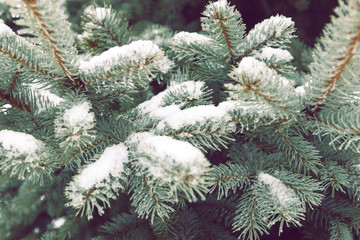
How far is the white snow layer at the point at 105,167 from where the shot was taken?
597mm

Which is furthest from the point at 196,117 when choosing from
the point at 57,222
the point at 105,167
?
the point at 57,222

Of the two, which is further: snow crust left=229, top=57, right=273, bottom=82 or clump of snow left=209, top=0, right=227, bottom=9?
clump of snow left=209, top=0, right=227, bottom=9

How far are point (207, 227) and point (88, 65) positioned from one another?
0.73 meters

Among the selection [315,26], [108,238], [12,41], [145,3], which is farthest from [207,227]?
[315,26]

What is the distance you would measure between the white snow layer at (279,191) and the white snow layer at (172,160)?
0.32m

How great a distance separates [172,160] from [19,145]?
0.38 m

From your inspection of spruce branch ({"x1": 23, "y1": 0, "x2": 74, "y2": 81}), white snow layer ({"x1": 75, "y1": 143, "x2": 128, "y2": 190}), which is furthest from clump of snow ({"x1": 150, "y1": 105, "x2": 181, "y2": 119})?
spruce branch ({"x1": 23, "y1": 0, "x2": 74, "y2": 81})

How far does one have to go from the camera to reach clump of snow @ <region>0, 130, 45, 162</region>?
603mm

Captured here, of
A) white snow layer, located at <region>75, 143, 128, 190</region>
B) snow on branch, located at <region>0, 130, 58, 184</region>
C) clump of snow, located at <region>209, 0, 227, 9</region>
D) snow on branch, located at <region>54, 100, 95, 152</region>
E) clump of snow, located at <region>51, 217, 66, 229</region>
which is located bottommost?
clump of snow, located at <region>51, 217, 66, 229</region>

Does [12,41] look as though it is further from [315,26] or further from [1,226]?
[315,26]

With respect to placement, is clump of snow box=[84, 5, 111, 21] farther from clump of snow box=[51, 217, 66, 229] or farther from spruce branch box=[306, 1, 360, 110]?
clump of snow box=[51, 217, 66, 229]

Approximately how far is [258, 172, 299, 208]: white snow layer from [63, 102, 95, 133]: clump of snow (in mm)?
537

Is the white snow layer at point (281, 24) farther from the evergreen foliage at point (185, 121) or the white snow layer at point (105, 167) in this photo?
the white snow layer at point (105, 167)

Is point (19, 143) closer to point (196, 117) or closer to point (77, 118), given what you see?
point (77, 118)
